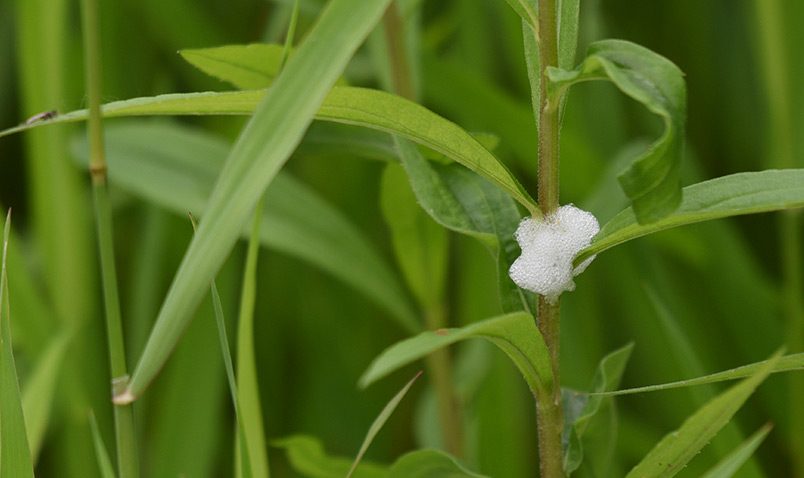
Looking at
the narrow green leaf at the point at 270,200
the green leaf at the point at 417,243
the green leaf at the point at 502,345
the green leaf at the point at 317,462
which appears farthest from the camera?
the narrow green leaf at the point at 270,200

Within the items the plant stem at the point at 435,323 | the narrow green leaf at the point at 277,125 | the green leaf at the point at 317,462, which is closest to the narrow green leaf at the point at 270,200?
the plant stem at the point at 435,323

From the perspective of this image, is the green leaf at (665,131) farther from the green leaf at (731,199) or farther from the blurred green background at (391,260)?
the blurred green background at (391,260)

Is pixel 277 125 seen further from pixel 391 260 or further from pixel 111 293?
pixel 391 260

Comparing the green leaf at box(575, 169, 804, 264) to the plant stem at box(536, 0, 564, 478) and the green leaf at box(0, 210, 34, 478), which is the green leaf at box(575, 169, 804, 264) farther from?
the green leaf at box(0, 210, 34, 478)

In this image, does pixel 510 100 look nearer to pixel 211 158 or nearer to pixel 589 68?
pixel 211 158

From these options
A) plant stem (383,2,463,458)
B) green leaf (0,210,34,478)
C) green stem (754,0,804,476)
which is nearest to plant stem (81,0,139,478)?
green leaf (0,210,34,478)

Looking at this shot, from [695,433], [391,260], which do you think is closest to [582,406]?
[695,433]
